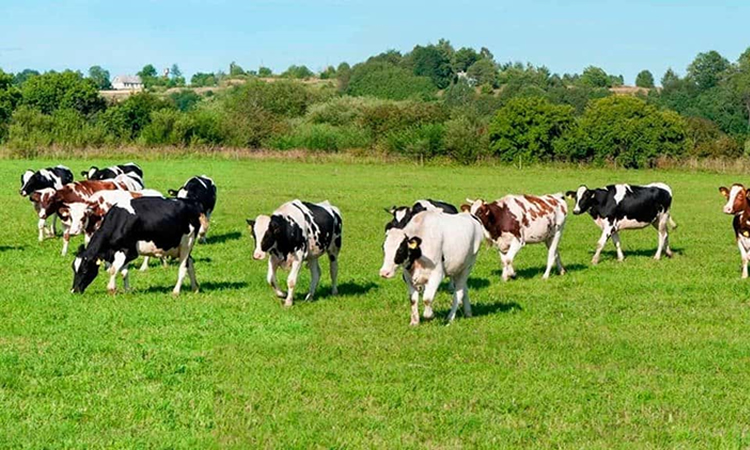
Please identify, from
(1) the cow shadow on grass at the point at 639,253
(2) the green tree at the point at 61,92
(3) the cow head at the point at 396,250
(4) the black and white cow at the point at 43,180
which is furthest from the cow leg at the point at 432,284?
(2) the green tree at the point at 61,92

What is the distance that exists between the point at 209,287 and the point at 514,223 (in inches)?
222

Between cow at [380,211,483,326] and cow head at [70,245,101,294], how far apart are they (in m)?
5.13

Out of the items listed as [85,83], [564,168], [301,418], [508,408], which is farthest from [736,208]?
[85,83]

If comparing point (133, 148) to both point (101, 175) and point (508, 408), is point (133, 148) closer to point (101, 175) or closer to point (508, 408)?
point (101, 175)

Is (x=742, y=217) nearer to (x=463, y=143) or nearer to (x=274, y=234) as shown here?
(x=274, y=234)

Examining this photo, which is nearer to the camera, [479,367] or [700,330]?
[479,367]

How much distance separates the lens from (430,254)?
514 inches

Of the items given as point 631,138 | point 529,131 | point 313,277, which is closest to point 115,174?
point 313,277

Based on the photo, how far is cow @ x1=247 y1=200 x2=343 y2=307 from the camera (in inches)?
563

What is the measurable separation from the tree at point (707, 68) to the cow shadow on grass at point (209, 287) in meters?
159

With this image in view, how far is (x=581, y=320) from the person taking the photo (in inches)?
551

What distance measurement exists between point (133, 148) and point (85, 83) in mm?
28856

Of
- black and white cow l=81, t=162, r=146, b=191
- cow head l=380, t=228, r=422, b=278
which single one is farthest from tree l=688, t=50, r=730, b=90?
cow head l=380, t=228, r=422, b=278

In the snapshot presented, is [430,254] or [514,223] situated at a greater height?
[430,254]
